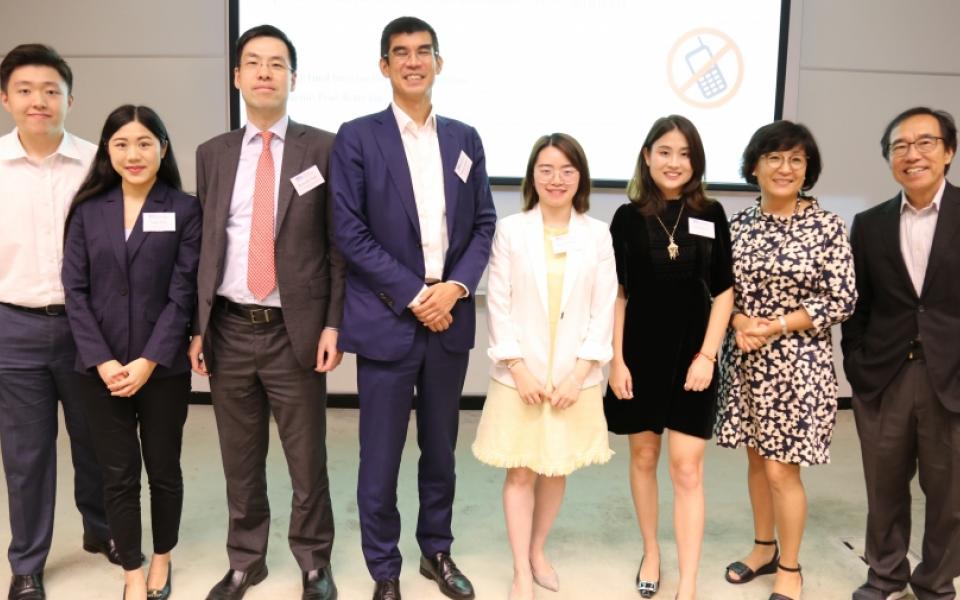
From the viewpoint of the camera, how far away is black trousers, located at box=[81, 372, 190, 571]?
227cm

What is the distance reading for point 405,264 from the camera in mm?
2303

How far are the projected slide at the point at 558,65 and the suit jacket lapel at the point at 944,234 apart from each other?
2.32 meters

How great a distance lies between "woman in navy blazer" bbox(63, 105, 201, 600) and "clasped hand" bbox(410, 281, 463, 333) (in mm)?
761

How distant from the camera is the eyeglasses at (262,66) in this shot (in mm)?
2254

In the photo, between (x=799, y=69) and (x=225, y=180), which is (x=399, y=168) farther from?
(x=799, y=69)

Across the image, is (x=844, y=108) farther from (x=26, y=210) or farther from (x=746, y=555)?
(x=26, y=210)

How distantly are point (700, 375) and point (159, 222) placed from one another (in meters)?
1.80

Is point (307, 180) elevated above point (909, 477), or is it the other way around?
point (307, 180)

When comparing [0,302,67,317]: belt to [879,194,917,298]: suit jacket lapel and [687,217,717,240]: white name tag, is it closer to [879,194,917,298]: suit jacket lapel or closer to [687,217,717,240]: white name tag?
[687,217,717,240]: white name tag

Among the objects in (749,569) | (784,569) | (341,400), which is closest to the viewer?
(784,569)

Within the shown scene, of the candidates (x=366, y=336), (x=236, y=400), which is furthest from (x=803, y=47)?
(x=236, y=400)

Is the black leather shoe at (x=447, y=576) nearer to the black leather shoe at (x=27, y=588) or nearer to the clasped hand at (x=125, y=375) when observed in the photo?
the clasped hand at (x=125, y=375)

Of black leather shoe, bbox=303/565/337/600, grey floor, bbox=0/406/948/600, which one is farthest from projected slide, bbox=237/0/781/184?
black leather shoe, bbox=303/565/337/600

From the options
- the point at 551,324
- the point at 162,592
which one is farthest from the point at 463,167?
the point at 162,592
